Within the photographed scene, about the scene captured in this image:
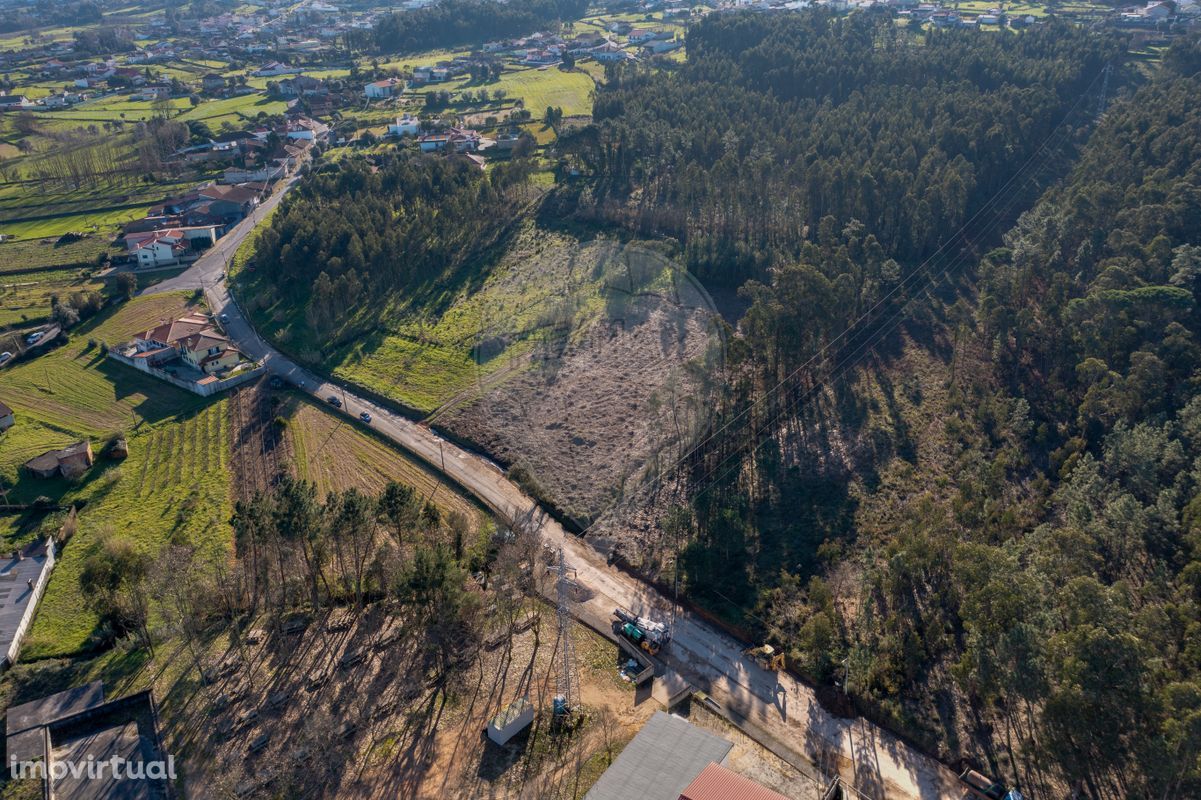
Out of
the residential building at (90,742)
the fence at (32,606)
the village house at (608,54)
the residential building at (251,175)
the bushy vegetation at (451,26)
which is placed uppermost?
the bushy vegetation at (451,26)

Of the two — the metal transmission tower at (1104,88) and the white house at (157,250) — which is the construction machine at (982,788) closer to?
the white house at (157,250)

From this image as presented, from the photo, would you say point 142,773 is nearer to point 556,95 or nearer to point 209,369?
point 209,369

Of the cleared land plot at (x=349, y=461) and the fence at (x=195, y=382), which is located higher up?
the fence at (x=195, y=382)

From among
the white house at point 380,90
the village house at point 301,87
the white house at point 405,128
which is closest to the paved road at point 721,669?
the white house at point 405,128

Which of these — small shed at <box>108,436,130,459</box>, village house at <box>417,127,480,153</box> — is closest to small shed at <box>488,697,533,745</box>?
small shed at <box>108,436,130,459</box>

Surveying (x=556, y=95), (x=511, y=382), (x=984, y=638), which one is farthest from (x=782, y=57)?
(x=984, y=638)

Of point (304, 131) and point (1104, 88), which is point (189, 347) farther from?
point (1104, 88)

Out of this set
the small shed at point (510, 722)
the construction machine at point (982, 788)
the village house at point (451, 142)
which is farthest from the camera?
the village house at point (451, 142)
